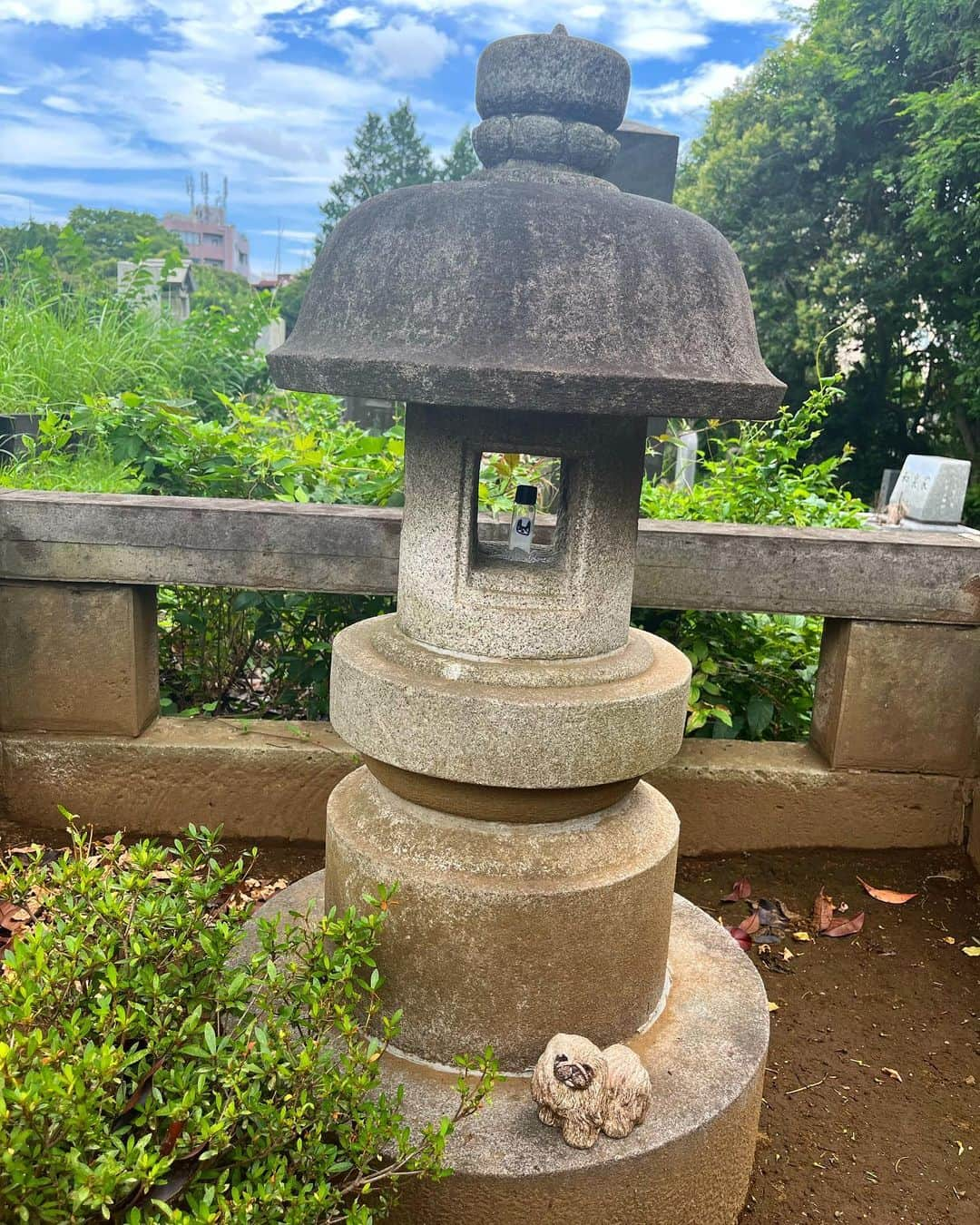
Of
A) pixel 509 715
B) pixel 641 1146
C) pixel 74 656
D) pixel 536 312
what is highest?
pixel 536 312

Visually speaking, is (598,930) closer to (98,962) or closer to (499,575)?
(499,575)

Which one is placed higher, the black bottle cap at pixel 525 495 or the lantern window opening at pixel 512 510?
the black bottle cap at pixel 525 495

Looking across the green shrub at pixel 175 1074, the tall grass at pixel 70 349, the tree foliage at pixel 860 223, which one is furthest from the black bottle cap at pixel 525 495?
the tree foliage at pixel 860 223

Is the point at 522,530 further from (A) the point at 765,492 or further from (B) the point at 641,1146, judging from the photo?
(A) the point at 765,492

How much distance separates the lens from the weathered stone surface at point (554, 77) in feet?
5.94

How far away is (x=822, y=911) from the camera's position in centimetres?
320

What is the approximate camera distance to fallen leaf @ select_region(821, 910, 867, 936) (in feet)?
10.3

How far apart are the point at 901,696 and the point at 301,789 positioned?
2.14 metres

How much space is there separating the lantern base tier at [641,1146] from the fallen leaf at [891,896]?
117 centimetres

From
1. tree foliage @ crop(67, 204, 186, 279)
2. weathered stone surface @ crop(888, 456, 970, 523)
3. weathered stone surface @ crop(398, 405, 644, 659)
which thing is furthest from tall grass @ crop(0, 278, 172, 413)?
tree foliage @ crop(67, 204, 186, 279)

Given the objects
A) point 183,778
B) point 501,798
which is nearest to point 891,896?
point 501,798

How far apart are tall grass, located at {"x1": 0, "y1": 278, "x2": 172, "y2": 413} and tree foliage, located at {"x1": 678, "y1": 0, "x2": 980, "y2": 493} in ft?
41.9

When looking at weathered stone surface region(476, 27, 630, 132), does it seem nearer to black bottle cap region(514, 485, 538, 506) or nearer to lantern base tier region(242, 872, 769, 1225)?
black bottle cap region(514, 485, 538, 506)

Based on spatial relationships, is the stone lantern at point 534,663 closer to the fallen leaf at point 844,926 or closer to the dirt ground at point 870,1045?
the dirt ground at point 870,1045
